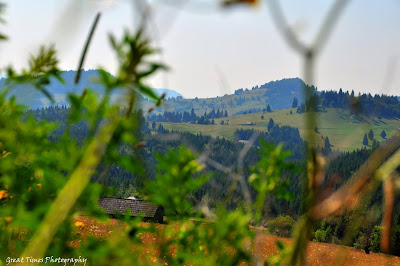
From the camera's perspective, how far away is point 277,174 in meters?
0.83

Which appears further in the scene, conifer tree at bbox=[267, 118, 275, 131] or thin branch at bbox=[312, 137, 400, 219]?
conifer tree at bbox=[267, 118, 275, 131]

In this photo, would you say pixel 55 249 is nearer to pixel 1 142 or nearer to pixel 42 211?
pixel 42 211

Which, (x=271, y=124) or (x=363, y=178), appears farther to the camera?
(x=271, y=124)

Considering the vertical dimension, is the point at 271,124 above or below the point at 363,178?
above

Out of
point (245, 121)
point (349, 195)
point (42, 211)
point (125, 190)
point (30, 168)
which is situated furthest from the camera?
point (245, 121)

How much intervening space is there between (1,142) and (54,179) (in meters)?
0.36

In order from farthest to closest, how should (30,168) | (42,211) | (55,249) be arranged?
1. (30,168)
2. (55,249)
3. (42,211)

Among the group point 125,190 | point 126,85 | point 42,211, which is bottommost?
point 125,190

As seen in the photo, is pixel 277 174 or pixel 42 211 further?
pixel 277 174

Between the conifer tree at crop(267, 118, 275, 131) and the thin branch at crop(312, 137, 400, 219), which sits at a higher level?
the conifer tree at crop(267, 118, 275, 131)

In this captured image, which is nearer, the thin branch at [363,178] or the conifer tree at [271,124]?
the thin branch at [363,178]

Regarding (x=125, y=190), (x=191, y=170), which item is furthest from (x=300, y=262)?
(x=125, y=190)

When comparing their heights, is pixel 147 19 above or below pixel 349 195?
above

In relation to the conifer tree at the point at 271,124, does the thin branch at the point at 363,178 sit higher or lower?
lower
